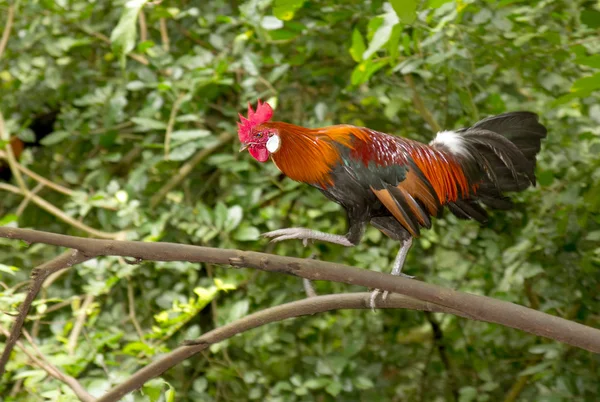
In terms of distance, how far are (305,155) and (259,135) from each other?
3.6 inches

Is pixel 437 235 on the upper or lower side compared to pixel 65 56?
lower

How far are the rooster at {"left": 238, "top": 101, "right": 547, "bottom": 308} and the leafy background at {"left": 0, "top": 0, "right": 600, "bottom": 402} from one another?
38cm

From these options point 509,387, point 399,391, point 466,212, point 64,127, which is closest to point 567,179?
point 466,212

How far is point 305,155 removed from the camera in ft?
4.50

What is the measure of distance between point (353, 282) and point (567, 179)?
1288mm

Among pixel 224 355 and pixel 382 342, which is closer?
pixel 224 355

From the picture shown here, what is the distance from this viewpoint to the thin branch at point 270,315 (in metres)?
1.38

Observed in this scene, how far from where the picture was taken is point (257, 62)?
232 centimetres

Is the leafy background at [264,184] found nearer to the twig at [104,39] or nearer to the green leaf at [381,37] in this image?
the twig at [104,39]

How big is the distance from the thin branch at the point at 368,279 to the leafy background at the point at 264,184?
0.74 metres

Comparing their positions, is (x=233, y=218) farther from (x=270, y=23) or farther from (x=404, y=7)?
(x=404, y=7)

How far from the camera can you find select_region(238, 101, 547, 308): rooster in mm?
1377

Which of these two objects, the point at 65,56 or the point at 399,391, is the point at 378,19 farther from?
the point at 399,391

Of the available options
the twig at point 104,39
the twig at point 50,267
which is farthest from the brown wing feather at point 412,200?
the twig at point 104,39
